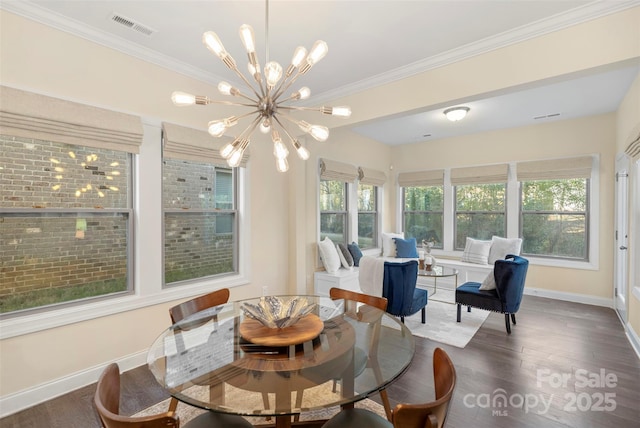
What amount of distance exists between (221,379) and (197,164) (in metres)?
2.57

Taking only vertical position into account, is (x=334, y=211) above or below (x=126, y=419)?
above

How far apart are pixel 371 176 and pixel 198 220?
3628mm

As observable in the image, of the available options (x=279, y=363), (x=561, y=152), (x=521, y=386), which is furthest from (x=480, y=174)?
(x=279, y=363)

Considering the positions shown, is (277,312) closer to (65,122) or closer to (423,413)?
(423,413)

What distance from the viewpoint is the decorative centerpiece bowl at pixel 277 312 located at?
1.71 m

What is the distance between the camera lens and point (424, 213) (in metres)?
6.52

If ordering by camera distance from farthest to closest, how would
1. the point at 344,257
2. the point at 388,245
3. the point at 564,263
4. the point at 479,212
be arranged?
the point at 388,245 < the point at 479,212 < the point at 564,263 < the point at 344,257

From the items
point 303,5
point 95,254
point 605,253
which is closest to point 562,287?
point 605,253

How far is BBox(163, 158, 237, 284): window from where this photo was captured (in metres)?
3.13

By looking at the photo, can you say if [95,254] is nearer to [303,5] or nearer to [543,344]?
[303,5]

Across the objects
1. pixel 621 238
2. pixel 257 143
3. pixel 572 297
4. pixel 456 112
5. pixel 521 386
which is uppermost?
pixel 456 112

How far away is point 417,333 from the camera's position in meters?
3.57

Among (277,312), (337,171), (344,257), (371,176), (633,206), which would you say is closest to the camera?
(277,312)

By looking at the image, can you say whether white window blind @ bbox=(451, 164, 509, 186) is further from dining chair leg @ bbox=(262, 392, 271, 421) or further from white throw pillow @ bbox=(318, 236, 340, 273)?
dining chair leg @ bbox=(262, 392, 271, 421)
